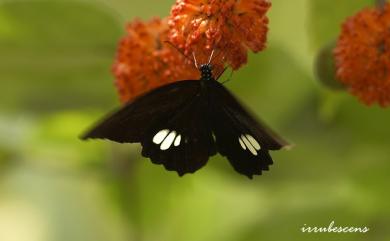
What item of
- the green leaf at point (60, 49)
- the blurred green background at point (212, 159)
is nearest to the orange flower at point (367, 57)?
the blurred green background at point (212, 159)

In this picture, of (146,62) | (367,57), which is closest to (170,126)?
(146,62)

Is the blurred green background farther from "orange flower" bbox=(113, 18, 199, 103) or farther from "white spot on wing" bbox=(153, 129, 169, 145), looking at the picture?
"white spot on wing" bbox=(153, 129, 169, 145)

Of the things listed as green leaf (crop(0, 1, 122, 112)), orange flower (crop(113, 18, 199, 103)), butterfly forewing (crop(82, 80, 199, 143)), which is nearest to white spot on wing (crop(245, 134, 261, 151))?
butterfly forewing (crop(82, 80, 199, 143))

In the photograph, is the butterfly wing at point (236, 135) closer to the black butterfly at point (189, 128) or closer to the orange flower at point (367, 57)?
the black butterfly at point (189, 128)

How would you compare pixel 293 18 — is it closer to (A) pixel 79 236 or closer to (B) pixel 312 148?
(B) pixel 312 148

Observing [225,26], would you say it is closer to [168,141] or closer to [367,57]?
[168,141]

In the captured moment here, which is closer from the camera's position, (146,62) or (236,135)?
(236,135)

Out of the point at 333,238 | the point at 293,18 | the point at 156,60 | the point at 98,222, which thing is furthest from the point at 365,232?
the point at 98,222
